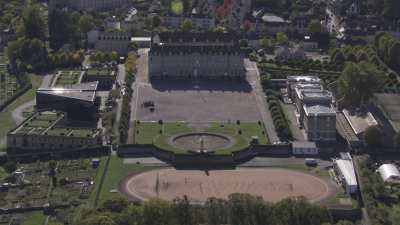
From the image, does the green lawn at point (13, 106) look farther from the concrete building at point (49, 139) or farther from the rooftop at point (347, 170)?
the rooftop at point (347, 170)

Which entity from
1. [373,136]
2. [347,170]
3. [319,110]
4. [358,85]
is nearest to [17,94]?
[319,110]

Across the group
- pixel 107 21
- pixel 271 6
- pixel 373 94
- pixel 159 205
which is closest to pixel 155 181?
pixel 159 205

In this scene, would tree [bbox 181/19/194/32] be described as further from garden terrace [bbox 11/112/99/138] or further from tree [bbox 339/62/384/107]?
garden terrace [bbox 11/112/99/138]

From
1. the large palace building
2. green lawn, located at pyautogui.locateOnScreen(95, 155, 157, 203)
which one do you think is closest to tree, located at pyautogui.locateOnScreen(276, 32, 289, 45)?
the large palace building

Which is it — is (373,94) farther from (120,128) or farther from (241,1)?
(241,1)

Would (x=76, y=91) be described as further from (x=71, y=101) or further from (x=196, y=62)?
(x=196, y=62)

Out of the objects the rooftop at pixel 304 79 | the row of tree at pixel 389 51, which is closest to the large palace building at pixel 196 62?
the rooftop at pixel 304 79
